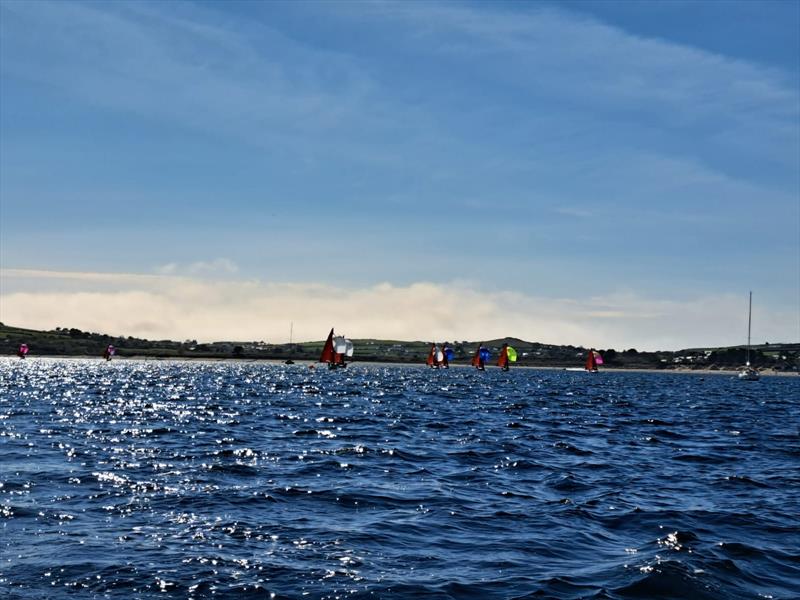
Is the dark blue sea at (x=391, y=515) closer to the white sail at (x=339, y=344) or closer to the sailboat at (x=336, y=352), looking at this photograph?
the sailboat at (x=336, y=352)

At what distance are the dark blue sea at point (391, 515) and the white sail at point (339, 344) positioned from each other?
410 feet

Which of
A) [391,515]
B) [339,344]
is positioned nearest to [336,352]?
[339,344]

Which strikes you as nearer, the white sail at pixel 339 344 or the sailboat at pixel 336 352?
the sailboat at pixel 336 352

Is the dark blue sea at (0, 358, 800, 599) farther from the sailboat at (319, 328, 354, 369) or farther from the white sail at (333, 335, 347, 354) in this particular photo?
the white sail at (333, 335, 347, 354)

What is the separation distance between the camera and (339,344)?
16725cm

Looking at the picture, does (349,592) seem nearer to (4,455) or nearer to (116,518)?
(116,518)

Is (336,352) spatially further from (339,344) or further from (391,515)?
(391,515)

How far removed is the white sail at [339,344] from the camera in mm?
165413

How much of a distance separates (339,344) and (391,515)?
148343 mm

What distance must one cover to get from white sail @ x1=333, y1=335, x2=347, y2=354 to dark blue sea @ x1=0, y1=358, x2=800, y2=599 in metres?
125

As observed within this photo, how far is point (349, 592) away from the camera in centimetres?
1317

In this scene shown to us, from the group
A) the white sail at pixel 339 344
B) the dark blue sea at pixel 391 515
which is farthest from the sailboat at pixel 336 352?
the dark blue sea at pixel 391 515

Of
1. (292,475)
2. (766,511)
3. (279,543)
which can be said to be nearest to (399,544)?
(279,543)

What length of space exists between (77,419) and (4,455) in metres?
18.4
